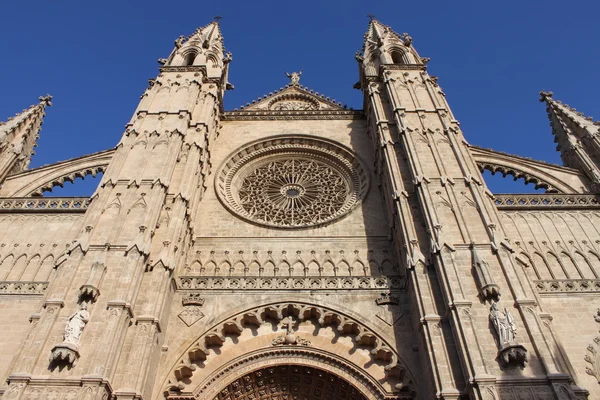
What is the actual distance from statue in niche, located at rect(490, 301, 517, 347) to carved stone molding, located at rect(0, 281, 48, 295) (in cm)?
1100

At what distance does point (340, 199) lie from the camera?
1753 centimetres

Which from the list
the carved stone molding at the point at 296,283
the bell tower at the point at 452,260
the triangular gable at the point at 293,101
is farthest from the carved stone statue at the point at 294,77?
the carved stone molding at the point at 296,283

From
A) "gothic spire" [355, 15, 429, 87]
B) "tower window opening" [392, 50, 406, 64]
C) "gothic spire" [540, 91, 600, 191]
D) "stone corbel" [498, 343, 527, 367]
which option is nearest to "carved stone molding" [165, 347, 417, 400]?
"stone corbel" [498, 343, 527, 367]

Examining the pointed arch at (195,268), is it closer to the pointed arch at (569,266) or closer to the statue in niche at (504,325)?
the statue in niche at (504,325)

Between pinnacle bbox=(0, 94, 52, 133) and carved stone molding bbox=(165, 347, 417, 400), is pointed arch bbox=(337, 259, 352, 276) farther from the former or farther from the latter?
pinnacle bbox=(0, 94, 52, 133)

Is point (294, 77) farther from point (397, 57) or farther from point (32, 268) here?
point (32, 268)

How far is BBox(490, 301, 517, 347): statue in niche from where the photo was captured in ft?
33.1

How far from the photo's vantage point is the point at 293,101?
77.4 ft

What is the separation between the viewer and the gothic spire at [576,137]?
58.5 feet

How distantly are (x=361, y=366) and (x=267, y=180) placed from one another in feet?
28.4

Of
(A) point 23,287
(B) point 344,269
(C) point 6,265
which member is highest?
(C) point 6,265

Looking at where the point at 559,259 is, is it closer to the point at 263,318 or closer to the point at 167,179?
the point at 263,318

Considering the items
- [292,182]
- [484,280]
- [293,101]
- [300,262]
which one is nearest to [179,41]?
[293,101]

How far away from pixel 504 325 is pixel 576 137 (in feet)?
39.1
